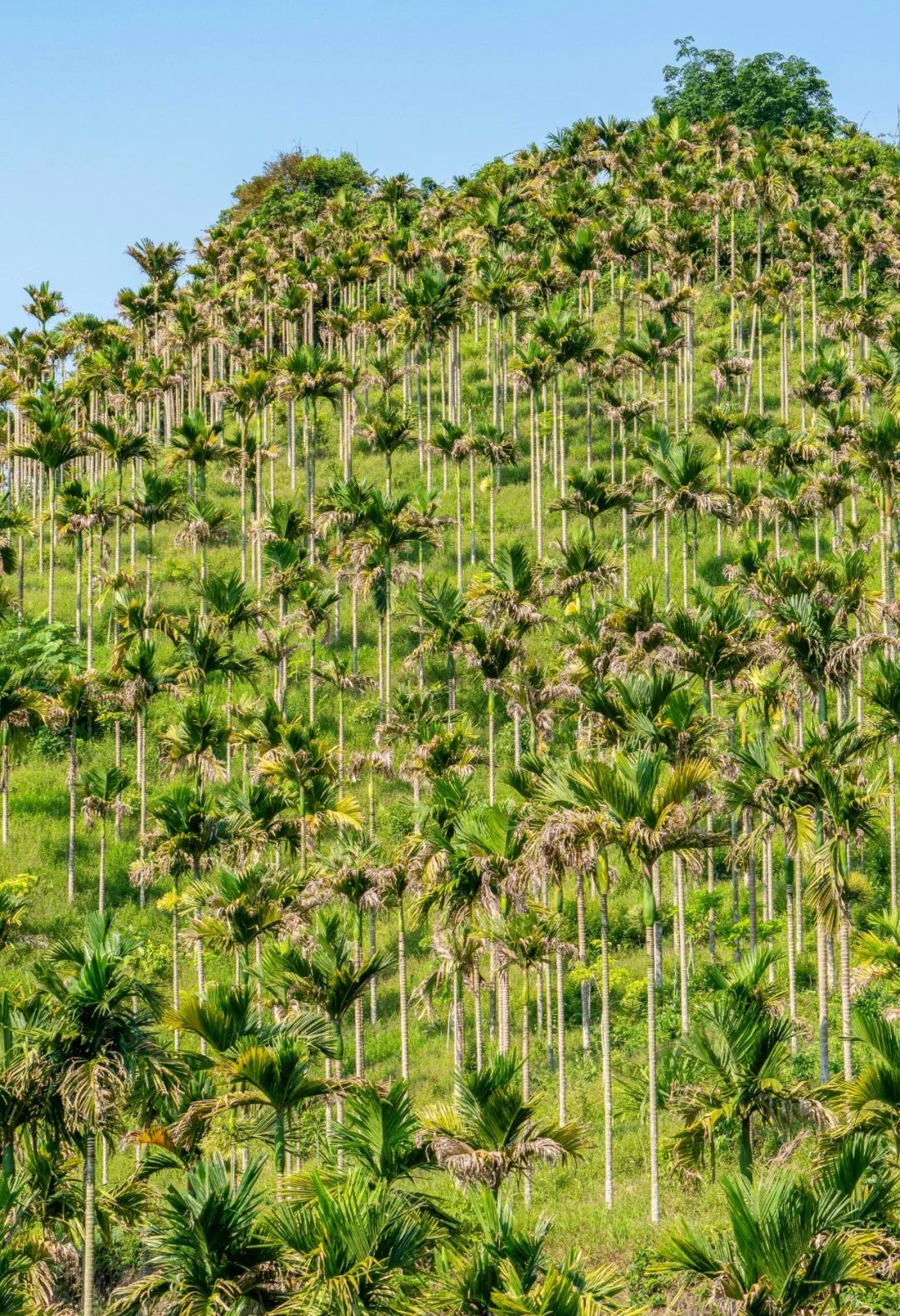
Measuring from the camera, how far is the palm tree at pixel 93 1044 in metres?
20.8

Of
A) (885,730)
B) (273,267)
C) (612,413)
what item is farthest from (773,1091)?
(273,267)

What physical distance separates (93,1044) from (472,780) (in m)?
26.7

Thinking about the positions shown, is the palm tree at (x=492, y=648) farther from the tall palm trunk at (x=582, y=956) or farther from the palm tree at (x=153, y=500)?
the palm tree at (x=153, y=500)

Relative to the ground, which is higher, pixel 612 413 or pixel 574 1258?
pixel 612 413

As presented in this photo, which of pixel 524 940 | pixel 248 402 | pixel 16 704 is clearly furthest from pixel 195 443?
pixel 524 940

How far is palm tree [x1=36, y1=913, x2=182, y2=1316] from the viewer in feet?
68.1

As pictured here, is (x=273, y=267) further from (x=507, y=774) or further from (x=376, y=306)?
(x=507, y=774)

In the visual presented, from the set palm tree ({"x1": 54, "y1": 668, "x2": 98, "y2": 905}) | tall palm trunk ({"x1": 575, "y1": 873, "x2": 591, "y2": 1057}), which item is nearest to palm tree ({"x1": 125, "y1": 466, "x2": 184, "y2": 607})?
palm tree ({"x1": 54, "y1": 668, "x2": 98, "y2": 905})

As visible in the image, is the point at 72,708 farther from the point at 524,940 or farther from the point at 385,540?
the point at 524,940

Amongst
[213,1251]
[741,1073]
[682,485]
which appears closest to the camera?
[213,1251]

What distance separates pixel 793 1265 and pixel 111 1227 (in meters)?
16.2

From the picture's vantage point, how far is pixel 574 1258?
16.4 m

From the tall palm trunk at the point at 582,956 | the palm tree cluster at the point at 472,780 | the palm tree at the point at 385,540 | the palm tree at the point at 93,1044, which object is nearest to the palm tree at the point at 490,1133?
the palm tree cluster at the point at 472,780

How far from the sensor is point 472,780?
155 ft
